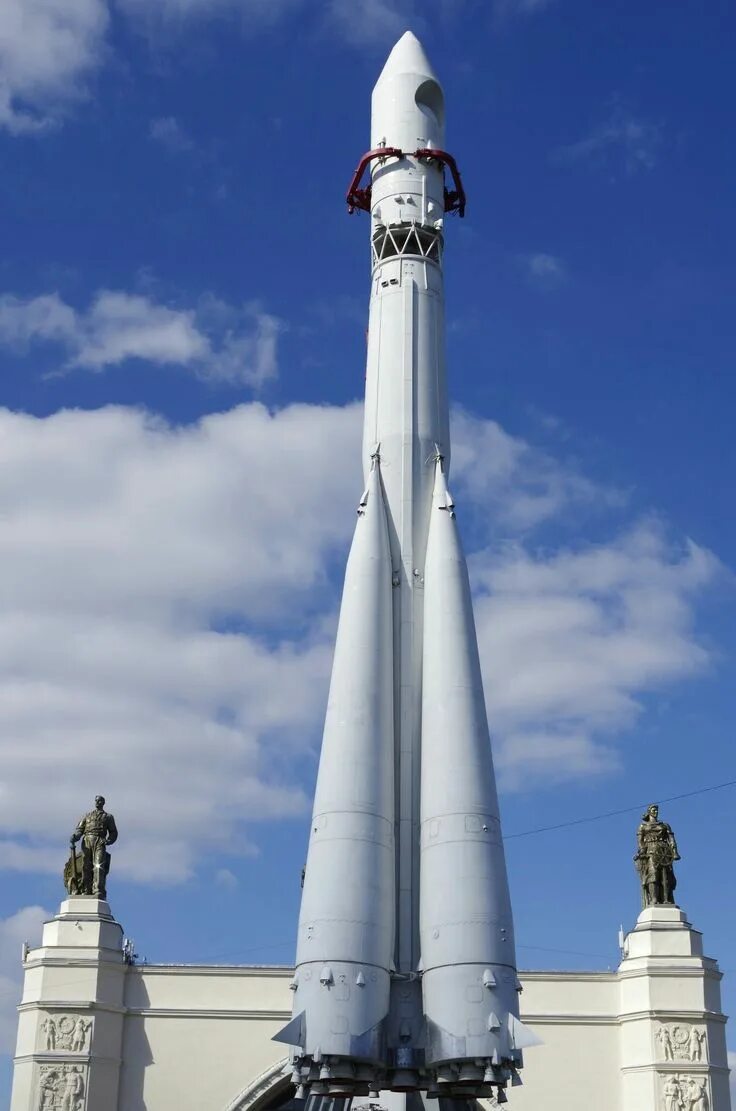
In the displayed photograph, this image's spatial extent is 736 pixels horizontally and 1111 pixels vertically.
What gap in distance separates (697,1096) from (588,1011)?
2617mm

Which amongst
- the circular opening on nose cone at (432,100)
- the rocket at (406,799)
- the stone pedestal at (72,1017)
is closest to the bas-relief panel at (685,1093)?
the rocket at (406,799)

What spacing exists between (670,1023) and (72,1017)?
38.7 feet

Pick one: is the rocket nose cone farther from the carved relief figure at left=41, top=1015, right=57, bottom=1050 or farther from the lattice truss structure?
the carved relief figure at left=41, top=1015, right=57, bottom=1050

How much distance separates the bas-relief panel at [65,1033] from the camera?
86.2 feet

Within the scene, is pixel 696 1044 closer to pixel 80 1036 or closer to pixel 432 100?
pixel 80 1036

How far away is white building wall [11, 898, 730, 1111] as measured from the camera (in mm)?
26094

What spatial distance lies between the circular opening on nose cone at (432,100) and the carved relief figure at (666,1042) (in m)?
17.8

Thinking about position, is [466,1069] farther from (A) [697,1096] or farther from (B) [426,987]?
(A) [697,1096]

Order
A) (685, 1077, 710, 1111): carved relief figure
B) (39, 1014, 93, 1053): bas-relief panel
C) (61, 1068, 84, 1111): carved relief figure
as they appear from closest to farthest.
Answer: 1. (685, 1077, 710, 1111): carved relief figure
2. (61, 1068, 84, 1111): carved relief figure
3. (39, 1014, 93, 1053): bas-relief panel

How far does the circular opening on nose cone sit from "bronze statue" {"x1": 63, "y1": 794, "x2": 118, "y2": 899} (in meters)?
15.8

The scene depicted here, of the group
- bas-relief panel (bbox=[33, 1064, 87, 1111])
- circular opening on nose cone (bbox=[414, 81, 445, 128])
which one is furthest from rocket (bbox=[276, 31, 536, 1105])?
bas-relief panel (bbox=[33, 1064, 87, 1111])

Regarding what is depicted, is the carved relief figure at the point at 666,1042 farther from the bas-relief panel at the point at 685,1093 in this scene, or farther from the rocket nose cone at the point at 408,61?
the rocket nose cone at the point at 408,61

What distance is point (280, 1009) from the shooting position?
27250mm

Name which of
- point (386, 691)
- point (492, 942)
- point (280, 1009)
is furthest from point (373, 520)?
point (280, 1009)
